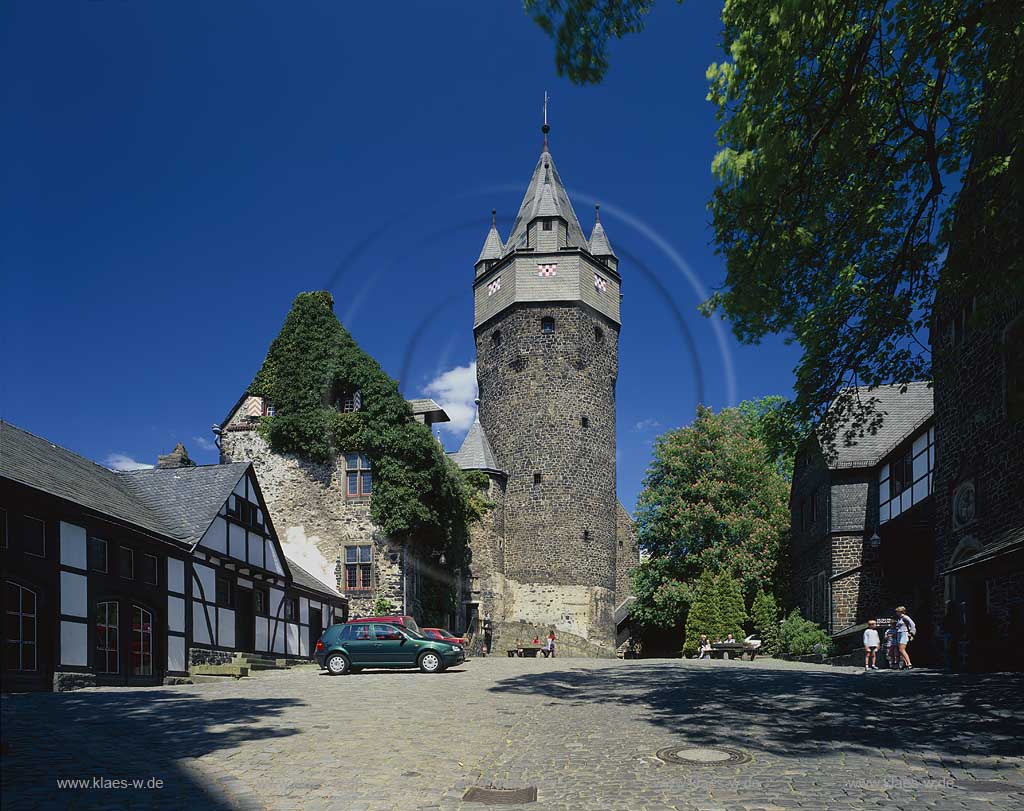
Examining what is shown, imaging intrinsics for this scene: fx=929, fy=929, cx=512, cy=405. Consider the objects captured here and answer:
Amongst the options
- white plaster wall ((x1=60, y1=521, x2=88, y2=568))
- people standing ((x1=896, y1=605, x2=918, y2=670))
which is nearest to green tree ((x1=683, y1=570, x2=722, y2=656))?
people standing ((x1=896, y1=605, x2=918, y2=670))

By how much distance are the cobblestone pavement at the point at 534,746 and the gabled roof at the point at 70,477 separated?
4606 millimetres

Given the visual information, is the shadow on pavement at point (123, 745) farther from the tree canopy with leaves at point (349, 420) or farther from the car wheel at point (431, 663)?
the tree canopy with leaves at point (349, 420)

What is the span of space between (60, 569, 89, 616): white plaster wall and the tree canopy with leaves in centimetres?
1564

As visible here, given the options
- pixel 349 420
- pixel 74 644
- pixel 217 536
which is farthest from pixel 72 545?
pixel 349 420

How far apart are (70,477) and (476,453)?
28.5 m

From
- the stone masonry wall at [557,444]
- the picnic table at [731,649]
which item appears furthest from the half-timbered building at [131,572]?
the stone masonry wall at [557,444]

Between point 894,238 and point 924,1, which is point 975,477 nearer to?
point 894,238

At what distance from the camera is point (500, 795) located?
8.10m

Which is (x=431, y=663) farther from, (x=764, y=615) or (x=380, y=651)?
(x=764, y=615)

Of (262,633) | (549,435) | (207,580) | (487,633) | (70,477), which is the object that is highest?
(549,435)

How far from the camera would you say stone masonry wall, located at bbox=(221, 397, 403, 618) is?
34.2 meters

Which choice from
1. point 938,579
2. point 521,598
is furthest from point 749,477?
point 938,579

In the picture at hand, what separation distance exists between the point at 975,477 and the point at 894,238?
32.9ft

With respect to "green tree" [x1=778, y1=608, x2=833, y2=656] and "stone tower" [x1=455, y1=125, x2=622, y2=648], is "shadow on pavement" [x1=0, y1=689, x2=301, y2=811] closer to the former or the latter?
"green tree" [x1=778, y1=608, x2=833, y2=656]
